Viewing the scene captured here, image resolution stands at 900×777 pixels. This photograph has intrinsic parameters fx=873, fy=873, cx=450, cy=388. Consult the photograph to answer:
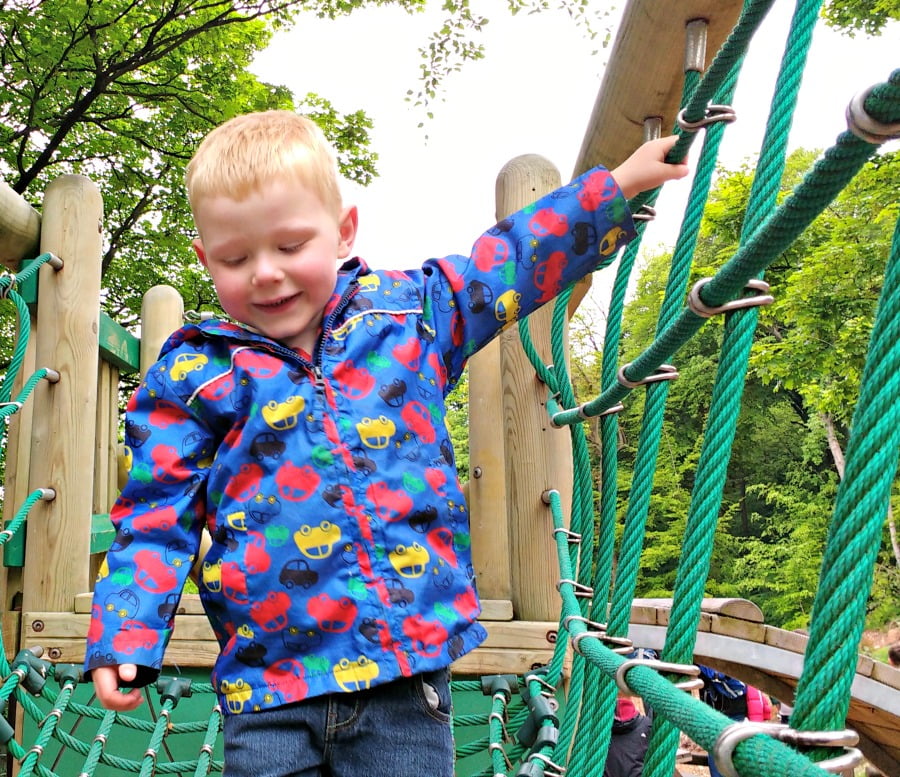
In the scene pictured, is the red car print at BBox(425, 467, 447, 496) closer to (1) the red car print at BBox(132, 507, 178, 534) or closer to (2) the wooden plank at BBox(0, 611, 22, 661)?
(1) the red car print at BBox(132, 507, 178, 534)

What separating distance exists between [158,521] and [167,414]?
15cm

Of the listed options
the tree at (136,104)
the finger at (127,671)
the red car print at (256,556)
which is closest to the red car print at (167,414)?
the red car print at (256,556)

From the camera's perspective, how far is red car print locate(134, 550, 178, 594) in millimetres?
1099

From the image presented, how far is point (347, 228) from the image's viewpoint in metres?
1.23

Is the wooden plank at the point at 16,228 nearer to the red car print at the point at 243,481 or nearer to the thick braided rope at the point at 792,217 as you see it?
the red car print at the point at 243,481

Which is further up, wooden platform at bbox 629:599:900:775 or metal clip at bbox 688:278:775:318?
metal clip at bbox 688:278:775:318

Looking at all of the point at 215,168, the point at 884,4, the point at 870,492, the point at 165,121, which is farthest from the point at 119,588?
the point at 884,4

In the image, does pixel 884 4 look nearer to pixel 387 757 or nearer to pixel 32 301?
pixel 32 301

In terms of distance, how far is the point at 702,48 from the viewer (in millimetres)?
1325

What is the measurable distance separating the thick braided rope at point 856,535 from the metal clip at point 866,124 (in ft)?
0.26

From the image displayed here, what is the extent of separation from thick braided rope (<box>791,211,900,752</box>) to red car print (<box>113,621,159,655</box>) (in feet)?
2.70

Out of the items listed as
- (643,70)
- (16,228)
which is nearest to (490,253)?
(643,70)

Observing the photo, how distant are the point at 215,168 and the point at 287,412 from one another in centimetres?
32

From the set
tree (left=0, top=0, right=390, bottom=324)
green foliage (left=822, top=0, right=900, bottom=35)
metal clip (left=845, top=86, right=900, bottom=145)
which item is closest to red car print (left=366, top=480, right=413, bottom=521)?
metal clip (left=845, top=86, right=900, bottom=145)
